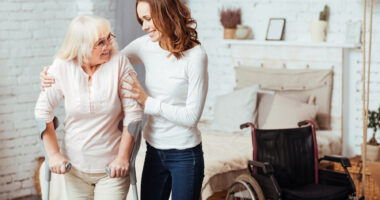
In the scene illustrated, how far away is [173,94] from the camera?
7.59 feet

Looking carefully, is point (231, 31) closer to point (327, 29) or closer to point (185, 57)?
point (327, 29)

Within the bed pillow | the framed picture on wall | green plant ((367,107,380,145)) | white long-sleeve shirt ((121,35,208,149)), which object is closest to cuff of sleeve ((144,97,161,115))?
white long-sleeve shirt ((121,35,208,149))

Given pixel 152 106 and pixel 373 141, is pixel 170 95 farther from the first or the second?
pixel 373 141

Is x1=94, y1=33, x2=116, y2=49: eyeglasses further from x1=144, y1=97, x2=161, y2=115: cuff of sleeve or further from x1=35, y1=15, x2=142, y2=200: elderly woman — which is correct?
x1=144, y1=97, x2=161, y2=115: cuff of sleeve

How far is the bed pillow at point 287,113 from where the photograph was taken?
4.84 m

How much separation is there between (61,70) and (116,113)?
27 cm

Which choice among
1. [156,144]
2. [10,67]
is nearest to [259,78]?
[10,67]

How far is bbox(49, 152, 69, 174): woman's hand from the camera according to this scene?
7.02 ft

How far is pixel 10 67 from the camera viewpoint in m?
4.69

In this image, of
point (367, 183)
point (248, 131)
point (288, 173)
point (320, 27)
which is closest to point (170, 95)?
point (288, 173)

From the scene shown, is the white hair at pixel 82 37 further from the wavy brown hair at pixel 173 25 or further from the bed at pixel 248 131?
the bed at pixel 248 131

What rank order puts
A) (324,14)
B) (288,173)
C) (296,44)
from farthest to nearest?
1. (296,44)
2. (324,14)
3. (288,173)

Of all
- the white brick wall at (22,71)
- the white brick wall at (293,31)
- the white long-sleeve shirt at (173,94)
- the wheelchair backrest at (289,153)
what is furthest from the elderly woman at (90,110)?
the white brick wall at (293,31)

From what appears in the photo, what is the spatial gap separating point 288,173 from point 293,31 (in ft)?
6.21
